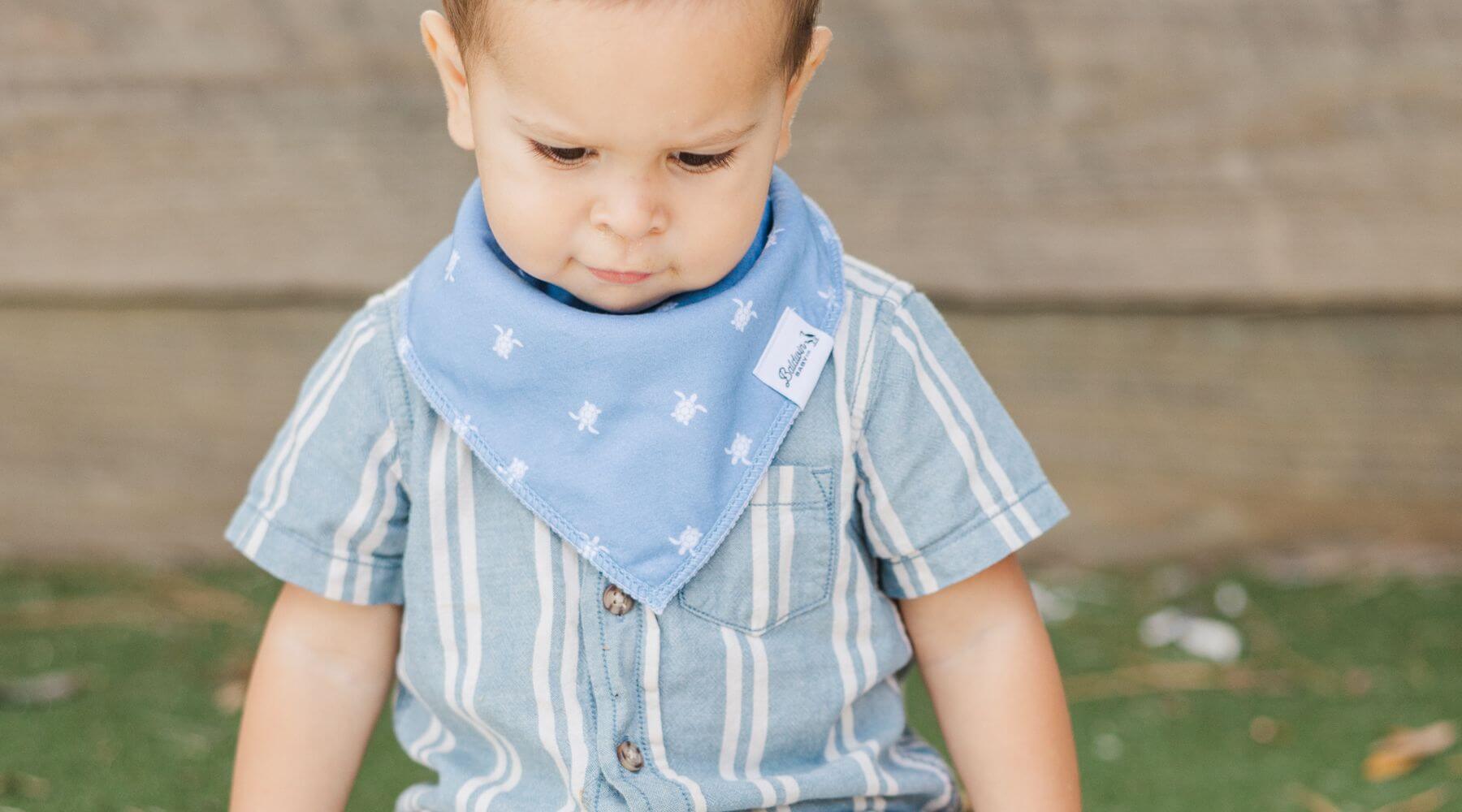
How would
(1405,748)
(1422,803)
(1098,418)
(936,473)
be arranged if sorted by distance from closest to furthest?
(936,473) < (1422,803) < (1405,748) < (1098,418)

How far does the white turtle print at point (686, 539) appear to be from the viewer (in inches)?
46.5

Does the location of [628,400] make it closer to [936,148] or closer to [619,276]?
[619,276]

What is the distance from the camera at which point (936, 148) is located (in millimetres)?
2014

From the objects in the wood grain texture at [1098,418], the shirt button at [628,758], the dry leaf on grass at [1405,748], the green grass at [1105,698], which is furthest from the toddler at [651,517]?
the wood grain texture at [1098,418]

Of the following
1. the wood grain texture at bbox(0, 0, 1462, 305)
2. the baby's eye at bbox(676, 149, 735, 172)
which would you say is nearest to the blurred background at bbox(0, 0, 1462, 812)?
the wood grain texture at bbox(0, 0, 1462, 305)

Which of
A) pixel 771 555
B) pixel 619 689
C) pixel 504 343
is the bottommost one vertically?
pixel 619 689

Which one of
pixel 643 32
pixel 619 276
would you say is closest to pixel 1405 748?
pixel 619 276

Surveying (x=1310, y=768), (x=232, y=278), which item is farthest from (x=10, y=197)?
(x=1310, y=768)

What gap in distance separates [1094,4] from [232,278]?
118 centimetres

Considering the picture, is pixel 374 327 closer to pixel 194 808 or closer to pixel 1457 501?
pixel 194 808

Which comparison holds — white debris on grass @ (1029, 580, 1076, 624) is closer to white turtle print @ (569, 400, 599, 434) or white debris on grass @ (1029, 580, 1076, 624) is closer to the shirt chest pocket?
the shirt chest pocket

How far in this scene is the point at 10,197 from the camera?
2.11 m

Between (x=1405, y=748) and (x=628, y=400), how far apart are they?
1099 mm

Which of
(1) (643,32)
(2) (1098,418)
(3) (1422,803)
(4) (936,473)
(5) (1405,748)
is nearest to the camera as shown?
(1) (643,32)
